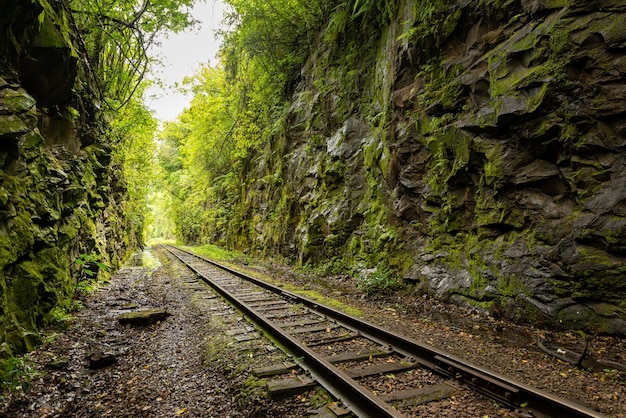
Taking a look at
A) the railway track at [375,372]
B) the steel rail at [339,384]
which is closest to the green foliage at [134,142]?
the railway track at [375,372]

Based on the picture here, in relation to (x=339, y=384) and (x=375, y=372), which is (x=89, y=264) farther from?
(x=375, y=372)

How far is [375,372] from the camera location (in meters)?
3.89

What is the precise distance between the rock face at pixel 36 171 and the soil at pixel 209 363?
714 mm

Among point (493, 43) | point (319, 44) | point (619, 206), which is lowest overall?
point (619, 206)

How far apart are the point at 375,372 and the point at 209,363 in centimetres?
223

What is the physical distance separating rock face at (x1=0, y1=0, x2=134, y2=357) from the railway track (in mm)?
3537

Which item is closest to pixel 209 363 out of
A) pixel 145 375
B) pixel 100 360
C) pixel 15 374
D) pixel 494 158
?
pixel 145 375

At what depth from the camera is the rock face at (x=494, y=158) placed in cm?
502

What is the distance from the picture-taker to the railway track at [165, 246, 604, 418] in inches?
123

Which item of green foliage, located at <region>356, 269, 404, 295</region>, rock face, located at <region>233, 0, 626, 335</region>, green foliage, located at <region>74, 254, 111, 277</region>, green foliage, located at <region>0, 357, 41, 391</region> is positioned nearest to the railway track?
green foliage, located at <region>356, 269, 404, 295</region>

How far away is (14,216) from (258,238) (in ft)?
48.2

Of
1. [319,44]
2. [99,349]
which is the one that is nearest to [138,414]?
[99,349]

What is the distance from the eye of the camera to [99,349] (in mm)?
5160

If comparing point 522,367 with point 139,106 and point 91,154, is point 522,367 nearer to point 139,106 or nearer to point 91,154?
point 91,154
